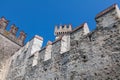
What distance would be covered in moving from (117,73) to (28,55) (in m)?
4.93

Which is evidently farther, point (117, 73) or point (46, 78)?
point (46, 78)

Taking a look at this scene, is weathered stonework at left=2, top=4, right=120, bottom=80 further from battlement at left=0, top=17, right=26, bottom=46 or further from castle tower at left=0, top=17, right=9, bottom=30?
castle tower at left=0, top=17, right=9, bottom=30

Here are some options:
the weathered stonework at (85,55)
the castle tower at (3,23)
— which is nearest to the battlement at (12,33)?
the castle tower at (3,23)

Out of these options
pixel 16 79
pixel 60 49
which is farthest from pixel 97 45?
pixel 16 79

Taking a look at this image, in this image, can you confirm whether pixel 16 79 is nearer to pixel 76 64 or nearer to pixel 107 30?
pixel 76 64

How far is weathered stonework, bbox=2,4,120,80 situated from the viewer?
3.93m

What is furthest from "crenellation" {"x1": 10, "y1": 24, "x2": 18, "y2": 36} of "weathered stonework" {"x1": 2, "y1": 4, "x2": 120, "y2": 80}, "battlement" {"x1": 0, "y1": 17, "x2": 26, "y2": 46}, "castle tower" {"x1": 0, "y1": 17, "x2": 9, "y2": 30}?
"weathered stonework" {"x1": 2, "y1": 4, "x2": 120, "y2": 80}

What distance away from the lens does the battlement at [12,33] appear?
385 inches

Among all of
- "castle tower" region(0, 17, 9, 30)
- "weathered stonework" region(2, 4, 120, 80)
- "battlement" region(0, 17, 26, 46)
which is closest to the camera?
"weathered stonework" region(2, 4, 120, 80)

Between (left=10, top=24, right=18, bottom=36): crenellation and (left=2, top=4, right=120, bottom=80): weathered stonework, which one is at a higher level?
(left=10, top=24, right=18, bottom=36): crenellation

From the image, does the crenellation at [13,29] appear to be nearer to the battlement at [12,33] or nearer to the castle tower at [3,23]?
the battlement at [12,33]

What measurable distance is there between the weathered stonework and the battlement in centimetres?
364

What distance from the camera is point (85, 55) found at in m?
4.60

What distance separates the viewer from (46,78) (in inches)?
221
